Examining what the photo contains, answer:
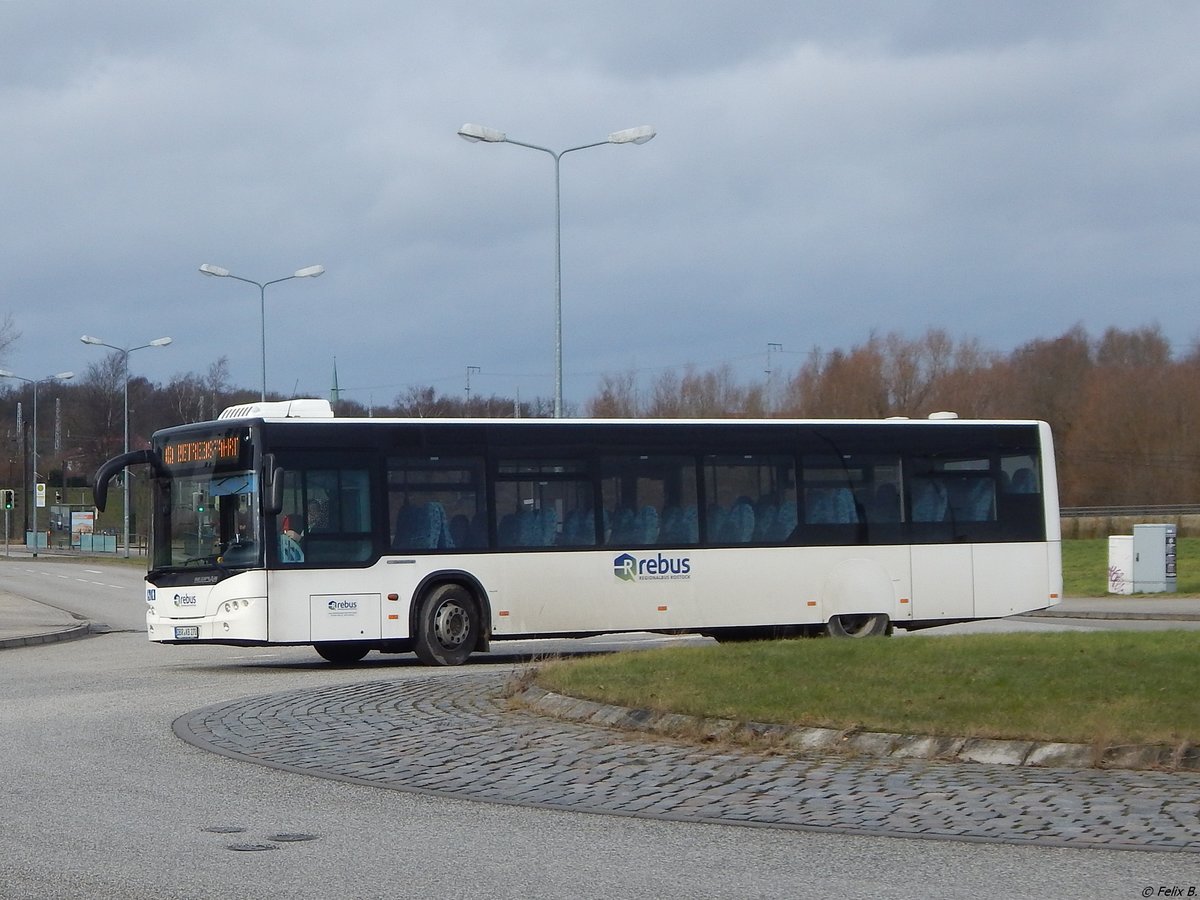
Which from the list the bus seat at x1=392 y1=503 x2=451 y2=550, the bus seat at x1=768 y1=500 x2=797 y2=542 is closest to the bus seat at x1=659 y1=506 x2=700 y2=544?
the bus seat at x1=768 y1=500 x2=797 y2=542

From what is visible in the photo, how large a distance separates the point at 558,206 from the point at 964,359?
5469cm

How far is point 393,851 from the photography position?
7.59 metres

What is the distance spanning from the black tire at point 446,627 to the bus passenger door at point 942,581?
6.03 metres

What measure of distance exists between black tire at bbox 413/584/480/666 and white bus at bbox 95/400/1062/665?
0.09 feet

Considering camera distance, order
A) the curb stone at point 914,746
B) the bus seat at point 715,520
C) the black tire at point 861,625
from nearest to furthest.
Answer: the curb stone at point 914,746
the bus seat at point 715,520
the black tire at point 861,625

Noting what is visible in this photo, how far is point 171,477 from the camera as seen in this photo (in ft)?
61.4

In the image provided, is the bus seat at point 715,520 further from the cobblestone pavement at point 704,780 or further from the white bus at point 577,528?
the cobblestone pavement at point 704,780

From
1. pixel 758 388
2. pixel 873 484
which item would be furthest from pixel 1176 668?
pixel 758 388

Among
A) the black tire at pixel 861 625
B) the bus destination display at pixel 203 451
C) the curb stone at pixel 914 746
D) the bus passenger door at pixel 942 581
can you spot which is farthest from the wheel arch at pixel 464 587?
the curb stone at pixel 914 746

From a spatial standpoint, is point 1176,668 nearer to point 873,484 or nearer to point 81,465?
point 873,484

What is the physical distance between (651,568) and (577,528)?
1.05m

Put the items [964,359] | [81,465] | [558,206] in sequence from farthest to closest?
[81,465] → [964,359] → [558,206]

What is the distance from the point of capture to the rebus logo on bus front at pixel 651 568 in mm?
19250

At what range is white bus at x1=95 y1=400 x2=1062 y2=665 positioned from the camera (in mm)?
17844
